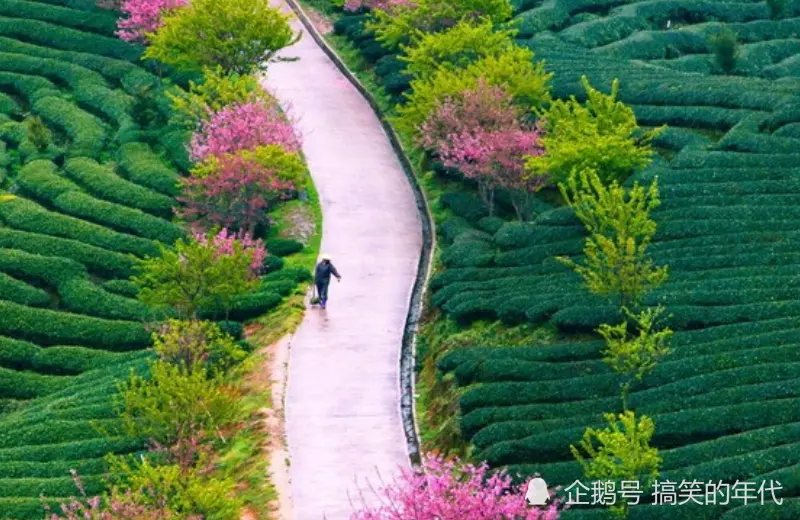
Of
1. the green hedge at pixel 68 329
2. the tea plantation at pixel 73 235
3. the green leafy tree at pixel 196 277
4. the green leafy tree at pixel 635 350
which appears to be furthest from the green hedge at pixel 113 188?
the green leafy tree at pixel 635 350

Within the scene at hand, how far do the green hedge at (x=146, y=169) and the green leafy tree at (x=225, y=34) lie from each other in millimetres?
3765

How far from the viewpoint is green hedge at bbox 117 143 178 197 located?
61.2 m

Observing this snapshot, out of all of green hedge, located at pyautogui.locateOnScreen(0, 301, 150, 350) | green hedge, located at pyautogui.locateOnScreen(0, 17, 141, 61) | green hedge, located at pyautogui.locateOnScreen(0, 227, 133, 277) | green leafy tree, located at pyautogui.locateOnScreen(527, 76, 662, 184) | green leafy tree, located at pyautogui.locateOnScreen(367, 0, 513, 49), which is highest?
green leafy tree, located at pyautogui.locateOnScreen(367, 0, 513, 49)

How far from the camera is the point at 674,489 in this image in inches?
1454

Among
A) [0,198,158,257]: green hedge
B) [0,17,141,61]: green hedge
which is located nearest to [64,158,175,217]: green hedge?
[0,198,158,257]: green hedge

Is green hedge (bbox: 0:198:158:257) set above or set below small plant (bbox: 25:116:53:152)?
below

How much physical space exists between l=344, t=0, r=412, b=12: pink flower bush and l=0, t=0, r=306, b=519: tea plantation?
9034 mm

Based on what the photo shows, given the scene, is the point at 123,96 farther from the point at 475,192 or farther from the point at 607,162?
the point at 607,162

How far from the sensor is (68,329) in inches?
2120

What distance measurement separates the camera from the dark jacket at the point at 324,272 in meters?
50.8

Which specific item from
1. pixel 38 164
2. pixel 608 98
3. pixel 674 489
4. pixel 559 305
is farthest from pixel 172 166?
pixel 674 489

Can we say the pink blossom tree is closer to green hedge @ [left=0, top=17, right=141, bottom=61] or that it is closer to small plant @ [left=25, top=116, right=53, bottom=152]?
small plant @ [left=25, top=116, right=53, bottom=152]

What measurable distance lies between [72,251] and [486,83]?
14029 millimetres

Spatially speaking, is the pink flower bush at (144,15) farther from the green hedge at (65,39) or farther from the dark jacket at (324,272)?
the dark jacket at (324,272)
